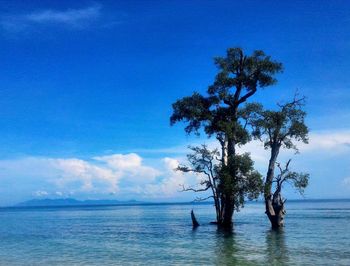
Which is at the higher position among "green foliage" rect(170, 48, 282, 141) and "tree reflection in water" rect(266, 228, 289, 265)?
"green foliage" rect(170, 48, 282, 141)

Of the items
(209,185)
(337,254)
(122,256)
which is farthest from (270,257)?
(209,185)

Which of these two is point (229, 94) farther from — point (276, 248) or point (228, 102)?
point (276, 248)

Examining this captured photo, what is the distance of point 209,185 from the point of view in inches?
2219

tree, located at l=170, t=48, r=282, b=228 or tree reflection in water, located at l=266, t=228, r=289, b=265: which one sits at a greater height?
tree, located at l=170, t=48, r=282, b=228

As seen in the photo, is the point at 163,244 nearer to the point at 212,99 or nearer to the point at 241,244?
the point at 241,244

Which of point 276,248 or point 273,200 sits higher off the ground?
point 273,200

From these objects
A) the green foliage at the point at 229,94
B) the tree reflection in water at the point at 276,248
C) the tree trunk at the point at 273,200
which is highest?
the green foliage at the point at 229,94

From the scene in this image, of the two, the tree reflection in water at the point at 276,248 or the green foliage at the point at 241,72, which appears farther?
the green foliage at the point at 241,72

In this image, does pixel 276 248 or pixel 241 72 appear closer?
pixel 276 248

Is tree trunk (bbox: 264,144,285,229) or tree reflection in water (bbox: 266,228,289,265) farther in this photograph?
tree trunk (bbox: 264,144,285,229)

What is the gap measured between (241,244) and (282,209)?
1496 centimetres

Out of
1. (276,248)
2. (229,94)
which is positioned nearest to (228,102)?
Answer: (229,94)

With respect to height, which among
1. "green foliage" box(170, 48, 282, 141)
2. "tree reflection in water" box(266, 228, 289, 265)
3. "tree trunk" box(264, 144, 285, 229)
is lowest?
"tree reflection in water" box(266, 228, 289, 265)

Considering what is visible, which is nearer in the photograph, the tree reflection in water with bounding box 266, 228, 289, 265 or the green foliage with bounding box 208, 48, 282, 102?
the tree reflection in water with bounding box 266, 228, 289, 265
